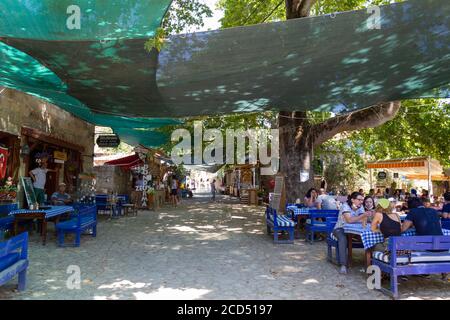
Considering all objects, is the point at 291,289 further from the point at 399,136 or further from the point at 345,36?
the point at 399,136

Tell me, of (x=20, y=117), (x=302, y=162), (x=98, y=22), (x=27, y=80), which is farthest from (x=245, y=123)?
(x=98, y=22)

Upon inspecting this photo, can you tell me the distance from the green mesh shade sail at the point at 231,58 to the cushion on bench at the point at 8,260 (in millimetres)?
2657

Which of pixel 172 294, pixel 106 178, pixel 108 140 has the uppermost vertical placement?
pixel 108 140

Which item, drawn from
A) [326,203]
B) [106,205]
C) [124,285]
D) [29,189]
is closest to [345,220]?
[326,203]

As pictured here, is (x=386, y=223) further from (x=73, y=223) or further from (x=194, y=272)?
(x=73, y=223)

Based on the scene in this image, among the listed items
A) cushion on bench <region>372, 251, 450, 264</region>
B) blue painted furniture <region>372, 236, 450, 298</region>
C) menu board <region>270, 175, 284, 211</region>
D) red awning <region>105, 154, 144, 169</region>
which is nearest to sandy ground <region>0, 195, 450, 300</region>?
blue painted furniture <region>372, 236, 450, 298</region>

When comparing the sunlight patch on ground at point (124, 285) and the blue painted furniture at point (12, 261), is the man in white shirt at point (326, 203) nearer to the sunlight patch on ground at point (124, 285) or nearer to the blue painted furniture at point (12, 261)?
the sunlight patch on ground at point (124, 285)

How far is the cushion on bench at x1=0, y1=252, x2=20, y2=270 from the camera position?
397 centimetres

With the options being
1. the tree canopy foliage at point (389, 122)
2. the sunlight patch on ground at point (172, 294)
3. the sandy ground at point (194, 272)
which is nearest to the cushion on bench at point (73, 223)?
the sandy ground at point (194, 272)

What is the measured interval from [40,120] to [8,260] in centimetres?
667

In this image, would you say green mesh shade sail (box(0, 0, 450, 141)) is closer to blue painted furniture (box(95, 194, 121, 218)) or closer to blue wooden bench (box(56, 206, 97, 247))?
blue wooden bench (box(56, 206, 97, 247))

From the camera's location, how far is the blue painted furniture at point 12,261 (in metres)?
3.87

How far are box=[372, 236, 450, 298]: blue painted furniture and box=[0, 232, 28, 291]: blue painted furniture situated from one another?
4329 millimetres

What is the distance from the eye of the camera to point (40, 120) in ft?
32.3
